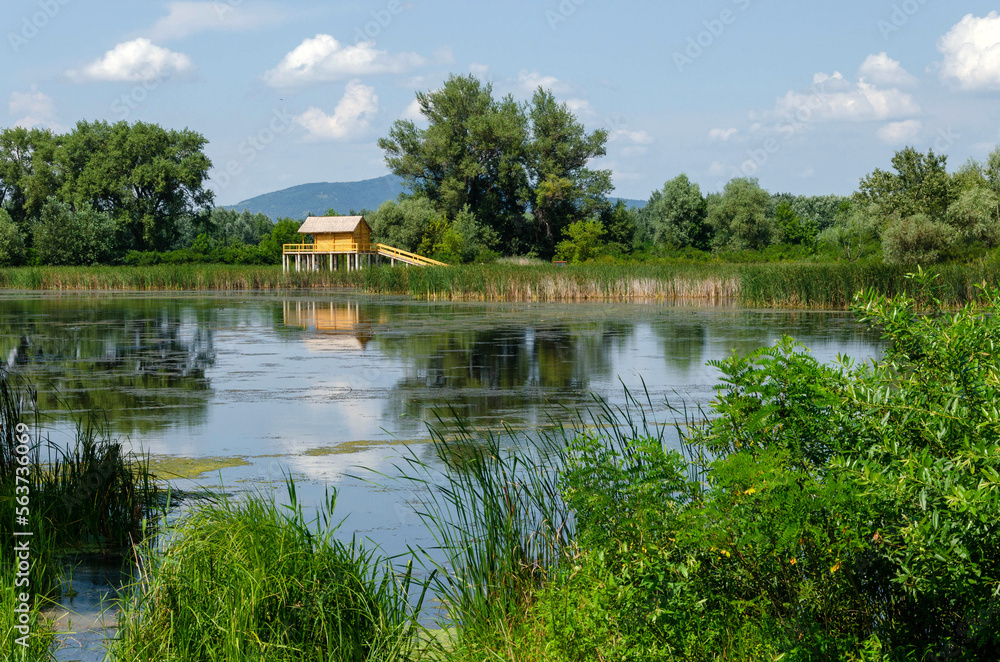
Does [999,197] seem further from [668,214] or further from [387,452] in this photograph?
[387,452]

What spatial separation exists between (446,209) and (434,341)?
166 feet

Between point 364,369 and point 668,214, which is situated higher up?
point 668,214

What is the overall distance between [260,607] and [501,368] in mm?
11565

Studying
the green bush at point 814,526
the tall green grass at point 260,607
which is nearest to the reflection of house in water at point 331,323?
the tall green grass at point 260,607

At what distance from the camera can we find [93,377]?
14227mm

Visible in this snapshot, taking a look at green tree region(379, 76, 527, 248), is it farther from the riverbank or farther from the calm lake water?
the calm lake water

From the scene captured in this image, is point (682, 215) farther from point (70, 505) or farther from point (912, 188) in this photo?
point (70, 505)

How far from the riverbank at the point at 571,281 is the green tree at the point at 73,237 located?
33.9 feet

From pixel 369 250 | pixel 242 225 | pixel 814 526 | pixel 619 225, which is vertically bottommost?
pixel 814 526

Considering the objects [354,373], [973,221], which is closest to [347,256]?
[973,221]

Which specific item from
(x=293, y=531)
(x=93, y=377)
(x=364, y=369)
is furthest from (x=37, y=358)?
(x=293, y=531)

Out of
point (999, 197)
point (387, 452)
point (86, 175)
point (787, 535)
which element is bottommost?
point (387, 452)

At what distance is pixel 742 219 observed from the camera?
69.7 m

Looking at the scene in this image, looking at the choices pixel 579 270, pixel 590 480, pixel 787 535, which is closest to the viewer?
pixel 787 535
